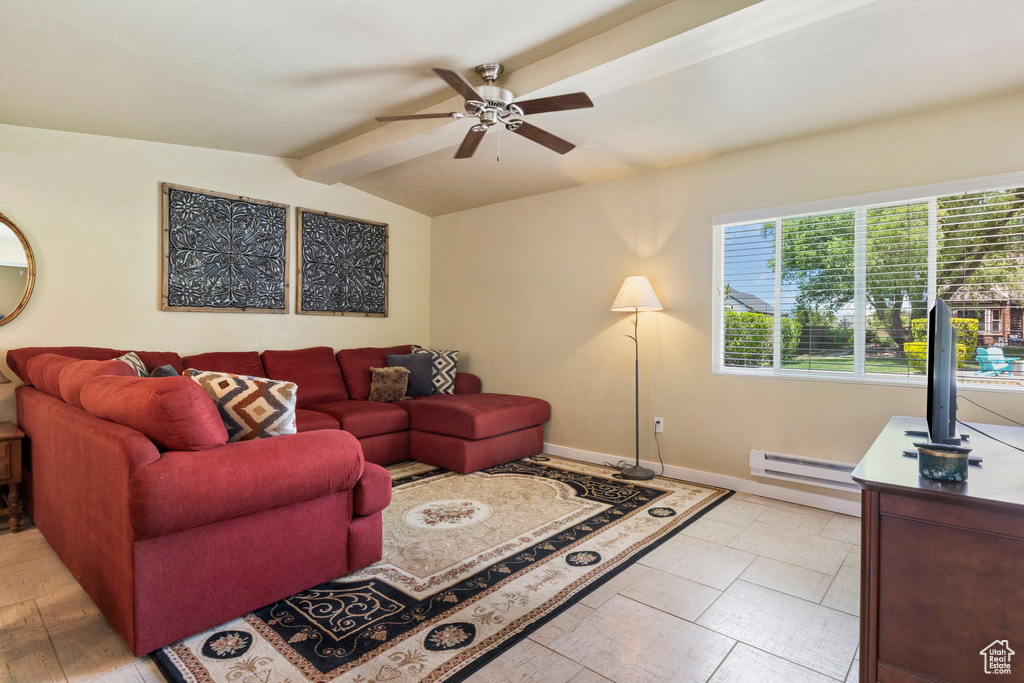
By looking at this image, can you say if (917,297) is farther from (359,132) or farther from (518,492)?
(359,132)

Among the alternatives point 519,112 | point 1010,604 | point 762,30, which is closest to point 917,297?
point 762,30

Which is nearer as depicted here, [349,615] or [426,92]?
[349,615]

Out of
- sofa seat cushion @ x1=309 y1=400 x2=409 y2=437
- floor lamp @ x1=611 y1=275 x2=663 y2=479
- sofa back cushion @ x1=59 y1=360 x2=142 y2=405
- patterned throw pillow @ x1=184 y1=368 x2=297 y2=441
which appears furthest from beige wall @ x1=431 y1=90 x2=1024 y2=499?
sofa back cushion @ x1=59 y1=360 x2=142 y2=405

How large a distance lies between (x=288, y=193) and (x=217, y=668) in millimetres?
3883

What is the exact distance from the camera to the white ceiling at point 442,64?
2299mm

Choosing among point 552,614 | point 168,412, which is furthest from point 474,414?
point 168,412

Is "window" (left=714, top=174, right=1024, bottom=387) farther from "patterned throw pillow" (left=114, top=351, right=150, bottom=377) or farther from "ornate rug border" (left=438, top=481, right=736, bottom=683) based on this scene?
"patterned throw pillow" (left=114, top=351, right=150, bottom=377)

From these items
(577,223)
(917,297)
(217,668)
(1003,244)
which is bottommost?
(217,668)

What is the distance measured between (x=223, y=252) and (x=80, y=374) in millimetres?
2150

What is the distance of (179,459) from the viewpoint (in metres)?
1.80

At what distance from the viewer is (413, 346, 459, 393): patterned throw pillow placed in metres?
5.05

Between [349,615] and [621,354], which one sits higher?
[621,354]

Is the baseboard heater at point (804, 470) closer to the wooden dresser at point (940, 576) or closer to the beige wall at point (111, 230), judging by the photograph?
the wooden dresser at point (940, 576)

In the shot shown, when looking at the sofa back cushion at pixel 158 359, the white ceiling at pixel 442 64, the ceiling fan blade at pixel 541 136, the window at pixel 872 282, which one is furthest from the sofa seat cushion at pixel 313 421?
the window at pixel 872 282
